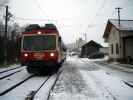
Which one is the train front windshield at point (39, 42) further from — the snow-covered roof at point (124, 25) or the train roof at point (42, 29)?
the snow-covered roof at point (124, 25)

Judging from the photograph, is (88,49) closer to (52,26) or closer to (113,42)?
(113,42)

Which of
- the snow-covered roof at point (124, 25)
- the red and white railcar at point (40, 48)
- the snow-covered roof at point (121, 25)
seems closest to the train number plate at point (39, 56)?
the red and white railcar at point (40, 48)

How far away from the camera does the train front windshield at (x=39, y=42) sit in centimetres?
1516

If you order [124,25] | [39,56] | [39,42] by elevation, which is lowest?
[39,56]

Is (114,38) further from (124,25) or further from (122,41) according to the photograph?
(122,41)

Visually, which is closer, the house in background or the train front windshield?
the train front windshield

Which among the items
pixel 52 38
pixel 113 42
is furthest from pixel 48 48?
pixel 113 42

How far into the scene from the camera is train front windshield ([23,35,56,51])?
49.7ft

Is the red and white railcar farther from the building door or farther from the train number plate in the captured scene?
the building door

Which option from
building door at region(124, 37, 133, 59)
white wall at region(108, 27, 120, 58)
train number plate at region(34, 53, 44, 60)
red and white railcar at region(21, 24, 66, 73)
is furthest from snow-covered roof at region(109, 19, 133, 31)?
train number plate at region(34, 53, 44, 60)

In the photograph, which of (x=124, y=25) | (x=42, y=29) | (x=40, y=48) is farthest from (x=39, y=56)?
(x=124, y=25)

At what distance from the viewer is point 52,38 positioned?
15266mm

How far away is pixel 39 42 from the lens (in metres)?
15.2

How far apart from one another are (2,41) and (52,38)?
14970 mm
